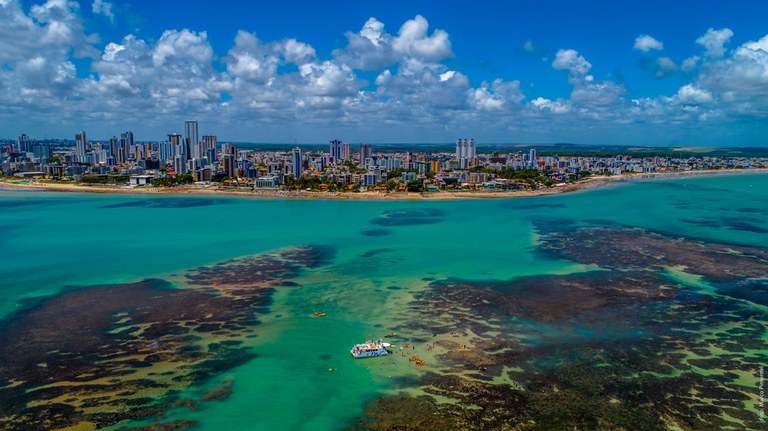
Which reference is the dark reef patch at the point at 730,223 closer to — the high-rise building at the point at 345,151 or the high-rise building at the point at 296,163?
the high-rise building at the point at 296,163

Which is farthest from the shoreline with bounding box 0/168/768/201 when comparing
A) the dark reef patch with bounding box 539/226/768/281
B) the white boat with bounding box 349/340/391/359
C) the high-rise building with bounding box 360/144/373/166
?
Result: the high-rise building with bounding box 360/144/373/166

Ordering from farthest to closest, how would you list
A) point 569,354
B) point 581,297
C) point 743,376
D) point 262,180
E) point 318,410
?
point 262,180, point 581,297, point 569,354, point 743,376, point 318,410

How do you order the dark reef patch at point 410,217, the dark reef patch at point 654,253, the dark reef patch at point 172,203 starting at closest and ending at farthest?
1. the dark reef patch at point 654,253
2. the dark reef patch at point 410,217
3. the dark reef patch at point 172,203

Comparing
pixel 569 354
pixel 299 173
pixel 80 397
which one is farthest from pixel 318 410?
pixel 299 173

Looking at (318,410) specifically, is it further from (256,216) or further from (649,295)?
(256,216)

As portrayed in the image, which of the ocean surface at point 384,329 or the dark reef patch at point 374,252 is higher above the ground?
the dark reef patch at point 374,252

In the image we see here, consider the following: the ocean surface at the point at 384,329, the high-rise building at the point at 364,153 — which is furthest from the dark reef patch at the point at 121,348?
the high-rise building at the point at 364,153

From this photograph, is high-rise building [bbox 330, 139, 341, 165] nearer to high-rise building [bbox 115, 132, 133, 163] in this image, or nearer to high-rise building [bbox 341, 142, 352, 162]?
high-rise building [bbox 341, 142, 352, 162]
